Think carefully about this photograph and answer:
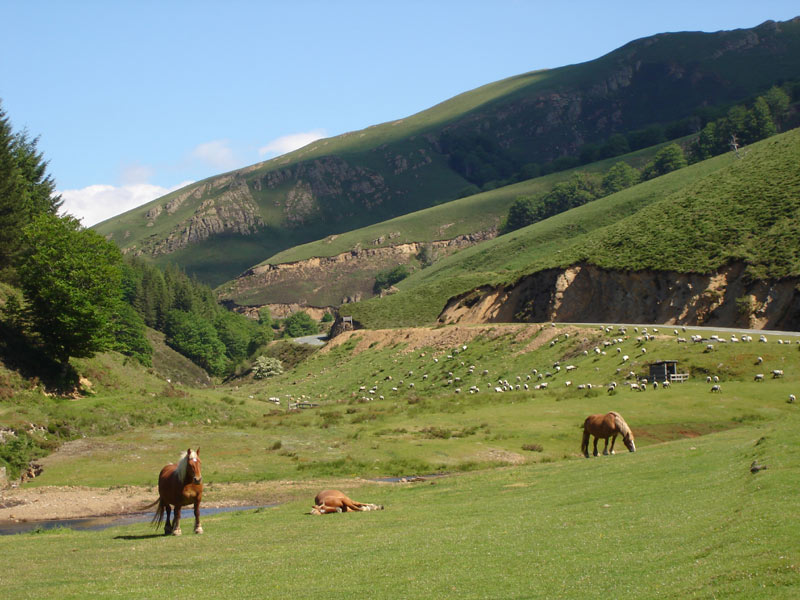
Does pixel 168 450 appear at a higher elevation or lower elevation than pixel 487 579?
lower

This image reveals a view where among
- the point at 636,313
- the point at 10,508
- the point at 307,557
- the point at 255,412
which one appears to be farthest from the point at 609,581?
the point at 636,313

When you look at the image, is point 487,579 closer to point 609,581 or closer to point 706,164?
point 609,581

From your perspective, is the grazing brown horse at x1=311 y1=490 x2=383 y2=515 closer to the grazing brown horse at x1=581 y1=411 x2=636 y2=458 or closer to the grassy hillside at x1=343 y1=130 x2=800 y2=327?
the grazing brown horse at x1=581 y1=411 x2=636 y2=458

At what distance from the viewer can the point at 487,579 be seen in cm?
1280

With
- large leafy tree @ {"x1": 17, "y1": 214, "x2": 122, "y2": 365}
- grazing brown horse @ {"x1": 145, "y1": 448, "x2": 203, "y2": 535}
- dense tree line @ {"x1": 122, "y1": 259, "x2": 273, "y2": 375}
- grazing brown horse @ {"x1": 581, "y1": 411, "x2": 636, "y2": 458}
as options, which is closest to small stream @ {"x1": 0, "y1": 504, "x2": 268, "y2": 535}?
grazing brown horse @ {"x1": 145, "y1": 448, "x2": 203, "y2": 535}

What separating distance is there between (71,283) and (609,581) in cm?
5483

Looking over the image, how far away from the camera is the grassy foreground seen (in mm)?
11695

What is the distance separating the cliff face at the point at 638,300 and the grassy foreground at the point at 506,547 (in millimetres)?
49413

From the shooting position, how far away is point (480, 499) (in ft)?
79.9

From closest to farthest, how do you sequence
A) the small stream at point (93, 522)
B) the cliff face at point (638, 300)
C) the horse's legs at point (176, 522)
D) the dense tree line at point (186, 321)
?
1. the horse's legs at point (176, 522)
2. the small stream at point (93, 522)
3. the cliff face at point (638, 300)
4. the dense tree line at point (186, 321)

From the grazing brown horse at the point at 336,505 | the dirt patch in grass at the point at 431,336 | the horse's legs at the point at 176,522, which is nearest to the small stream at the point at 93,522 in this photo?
the grazing brown horse at the point at 336,505

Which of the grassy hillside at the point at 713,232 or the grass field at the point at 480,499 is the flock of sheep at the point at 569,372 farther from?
the grassy hillside at the point at 713,232

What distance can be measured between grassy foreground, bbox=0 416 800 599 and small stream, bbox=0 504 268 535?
325 cm

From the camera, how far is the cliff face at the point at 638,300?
69.9 m
